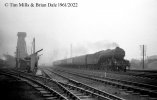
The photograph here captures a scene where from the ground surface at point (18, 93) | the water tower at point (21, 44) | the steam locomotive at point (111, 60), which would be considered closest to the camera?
the ground surface at point (18, 93)

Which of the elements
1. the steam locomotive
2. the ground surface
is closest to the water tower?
the steam locomotive

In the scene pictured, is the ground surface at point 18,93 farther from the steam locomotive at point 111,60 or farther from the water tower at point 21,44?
the water tower at point 21,44

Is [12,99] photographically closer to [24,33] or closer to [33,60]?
[33,60]

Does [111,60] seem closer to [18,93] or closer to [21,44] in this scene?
[18,93]

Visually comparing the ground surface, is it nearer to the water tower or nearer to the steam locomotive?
the steam locomotive

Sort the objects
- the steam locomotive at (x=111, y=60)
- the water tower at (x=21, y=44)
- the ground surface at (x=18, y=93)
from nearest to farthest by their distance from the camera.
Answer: the ground surface at (x=18, y=93)
the steam locomotive at (x=111, y=60)
the water tower at (x=21, y=44)

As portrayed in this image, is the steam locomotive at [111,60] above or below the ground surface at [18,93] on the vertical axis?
above

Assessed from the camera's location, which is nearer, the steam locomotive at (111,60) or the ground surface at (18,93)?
the ground surface at (18,93)

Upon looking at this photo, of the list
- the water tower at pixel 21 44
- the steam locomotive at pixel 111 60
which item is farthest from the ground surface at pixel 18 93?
the water tower at pixel 21 44

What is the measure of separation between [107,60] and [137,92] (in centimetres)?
1861

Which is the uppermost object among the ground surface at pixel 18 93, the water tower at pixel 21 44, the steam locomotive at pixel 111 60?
the water tower at pixel 21 44

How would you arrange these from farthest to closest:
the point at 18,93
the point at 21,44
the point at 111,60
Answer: the point at 21,44
the point at 111,60
the point at 18,93

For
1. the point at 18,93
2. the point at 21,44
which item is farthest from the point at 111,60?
the point at 21,44

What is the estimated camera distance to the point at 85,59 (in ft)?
127
